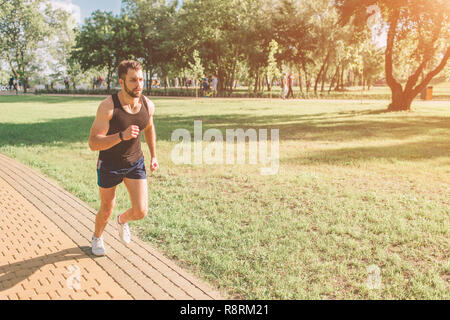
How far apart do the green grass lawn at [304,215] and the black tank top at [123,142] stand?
1.32m

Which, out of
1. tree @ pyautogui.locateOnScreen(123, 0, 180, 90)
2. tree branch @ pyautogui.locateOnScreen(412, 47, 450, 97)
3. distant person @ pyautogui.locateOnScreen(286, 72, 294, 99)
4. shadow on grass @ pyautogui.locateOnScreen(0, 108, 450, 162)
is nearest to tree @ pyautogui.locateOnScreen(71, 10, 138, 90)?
tree @ pyautogui.locateOnScreen(123, 0, 180, 90)

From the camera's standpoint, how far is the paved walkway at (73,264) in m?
3.50

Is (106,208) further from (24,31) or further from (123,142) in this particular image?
(24,31)

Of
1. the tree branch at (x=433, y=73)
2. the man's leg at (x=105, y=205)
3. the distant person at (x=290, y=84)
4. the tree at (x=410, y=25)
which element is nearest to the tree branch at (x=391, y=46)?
the tree at (x=410, y=25)

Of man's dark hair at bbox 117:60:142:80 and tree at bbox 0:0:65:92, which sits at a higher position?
tree at bbox 0:0:65:92

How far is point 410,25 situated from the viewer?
20516 mm

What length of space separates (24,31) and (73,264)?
6469 centimetres

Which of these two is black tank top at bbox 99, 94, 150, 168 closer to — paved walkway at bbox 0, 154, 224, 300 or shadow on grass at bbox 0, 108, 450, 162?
paved walkway at bbox 0, 154, 224, 300

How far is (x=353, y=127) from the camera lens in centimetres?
1495

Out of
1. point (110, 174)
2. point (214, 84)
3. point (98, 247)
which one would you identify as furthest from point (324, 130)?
point (214, 84)

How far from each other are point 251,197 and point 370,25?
1941cm

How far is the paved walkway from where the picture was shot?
3.50m

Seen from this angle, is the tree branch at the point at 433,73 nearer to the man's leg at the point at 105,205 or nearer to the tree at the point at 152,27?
the man's leg at the point at 105,205

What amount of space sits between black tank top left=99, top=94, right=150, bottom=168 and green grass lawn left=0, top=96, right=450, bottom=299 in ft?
4.34
